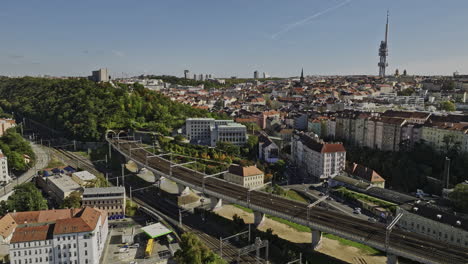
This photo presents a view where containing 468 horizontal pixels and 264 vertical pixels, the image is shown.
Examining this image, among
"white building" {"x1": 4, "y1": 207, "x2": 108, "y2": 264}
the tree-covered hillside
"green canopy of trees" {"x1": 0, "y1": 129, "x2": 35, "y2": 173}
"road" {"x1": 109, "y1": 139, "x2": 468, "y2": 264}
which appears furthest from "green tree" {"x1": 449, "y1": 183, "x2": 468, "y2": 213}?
"green canopy of trees" {"x1": 0, "y1": 129, "x2": 35, "y2": 173}

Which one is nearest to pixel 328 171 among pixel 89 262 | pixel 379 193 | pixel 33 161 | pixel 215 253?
pixel 379 193

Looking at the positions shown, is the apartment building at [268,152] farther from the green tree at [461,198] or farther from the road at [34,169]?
the road at [34,169]

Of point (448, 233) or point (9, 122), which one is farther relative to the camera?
point (9, 122)

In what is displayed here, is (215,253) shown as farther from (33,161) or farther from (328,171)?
(33,161)

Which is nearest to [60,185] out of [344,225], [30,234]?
[30,234]

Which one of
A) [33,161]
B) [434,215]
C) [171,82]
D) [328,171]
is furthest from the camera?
[171,82]

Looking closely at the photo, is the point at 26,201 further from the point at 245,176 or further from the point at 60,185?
the point at 245,176

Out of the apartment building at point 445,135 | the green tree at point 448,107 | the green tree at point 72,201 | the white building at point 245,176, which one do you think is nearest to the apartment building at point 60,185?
the green tree at point 72,201
